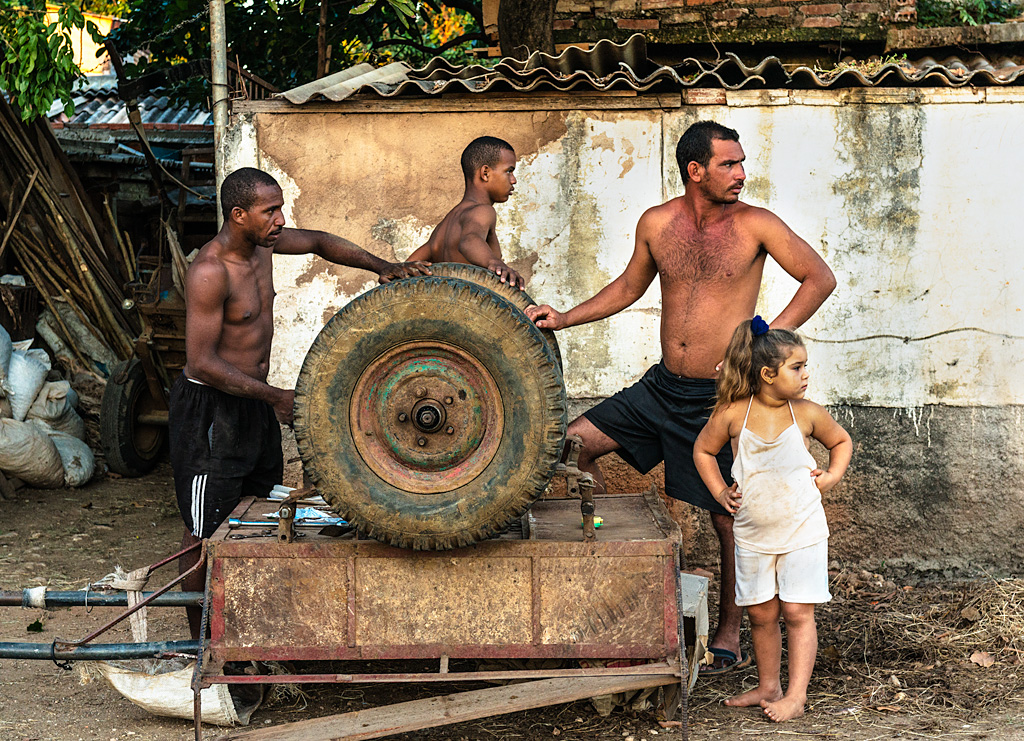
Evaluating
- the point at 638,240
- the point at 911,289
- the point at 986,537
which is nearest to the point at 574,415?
the point at 638,240

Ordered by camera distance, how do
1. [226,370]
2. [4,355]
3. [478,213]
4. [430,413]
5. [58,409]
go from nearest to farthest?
[430,413], [226,370], [478,213], [4,355], [58,409]

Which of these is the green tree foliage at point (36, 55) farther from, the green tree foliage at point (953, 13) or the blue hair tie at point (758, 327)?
the green tree foliage at point (953, 13)

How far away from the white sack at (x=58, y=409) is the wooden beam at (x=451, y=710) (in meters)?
5.39

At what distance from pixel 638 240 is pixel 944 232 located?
6.77 ft

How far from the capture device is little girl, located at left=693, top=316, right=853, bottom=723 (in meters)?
3.86

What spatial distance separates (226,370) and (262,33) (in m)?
5.37

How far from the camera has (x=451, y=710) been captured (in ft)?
11.5

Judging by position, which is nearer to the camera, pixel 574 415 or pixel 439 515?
pixel 439 515

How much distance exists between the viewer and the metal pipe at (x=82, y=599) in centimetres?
388

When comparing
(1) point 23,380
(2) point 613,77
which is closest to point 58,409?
(1) point 23,380

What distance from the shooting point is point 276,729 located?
3525 millimetres

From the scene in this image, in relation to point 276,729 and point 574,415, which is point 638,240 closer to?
point 574,415

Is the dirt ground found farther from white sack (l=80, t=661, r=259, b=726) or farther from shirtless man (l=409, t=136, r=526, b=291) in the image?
shirtless man (l=409, t=136, r=526, b=291)

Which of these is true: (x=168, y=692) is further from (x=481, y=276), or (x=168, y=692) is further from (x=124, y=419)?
(x=124, y=419)
